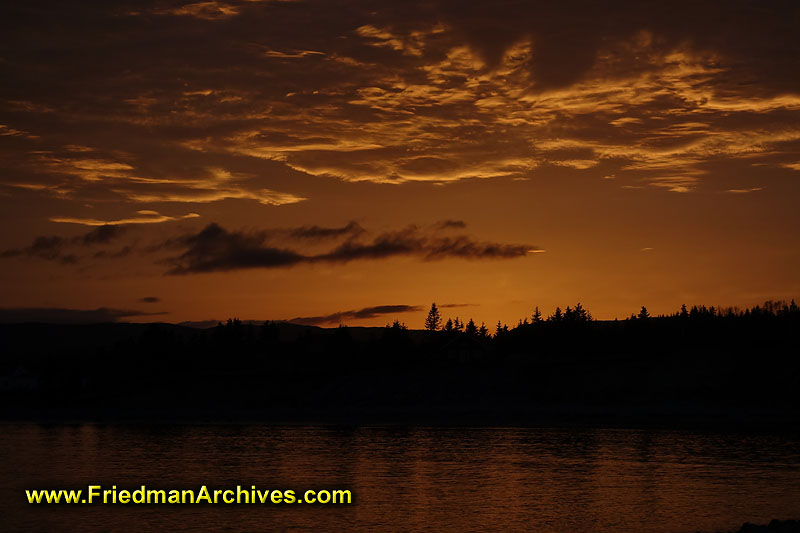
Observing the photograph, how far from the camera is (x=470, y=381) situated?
109m

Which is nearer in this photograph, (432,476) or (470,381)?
(432,476)

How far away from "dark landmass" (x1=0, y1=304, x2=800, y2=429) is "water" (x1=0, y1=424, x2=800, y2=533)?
18698 millimetres

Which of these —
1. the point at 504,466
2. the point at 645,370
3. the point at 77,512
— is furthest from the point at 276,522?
the point at 645,370

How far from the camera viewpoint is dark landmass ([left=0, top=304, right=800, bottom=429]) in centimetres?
9875

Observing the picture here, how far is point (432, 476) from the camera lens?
49.3m

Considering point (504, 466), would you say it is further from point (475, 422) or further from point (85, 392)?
point (85, 392)

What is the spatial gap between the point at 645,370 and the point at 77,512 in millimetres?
86876

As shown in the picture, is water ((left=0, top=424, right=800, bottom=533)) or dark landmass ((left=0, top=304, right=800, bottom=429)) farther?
dark landmass ((left=0, top=304, right=800, bottom=429))

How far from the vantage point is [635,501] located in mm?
40406

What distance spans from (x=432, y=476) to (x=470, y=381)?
6038 cm

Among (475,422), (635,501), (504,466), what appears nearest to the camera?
(635,501)

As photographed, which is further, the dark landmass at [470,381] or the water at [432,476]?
the dark landmass at [470,381]

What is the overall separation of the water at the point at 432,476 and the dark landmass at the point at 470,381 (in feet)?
61.3

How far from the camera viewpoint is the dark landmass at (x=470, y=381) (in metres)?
98.8
